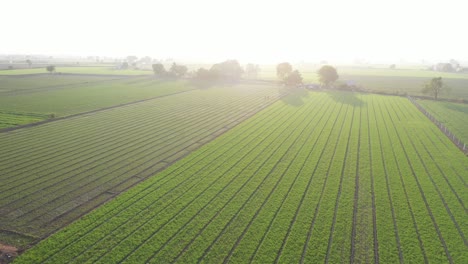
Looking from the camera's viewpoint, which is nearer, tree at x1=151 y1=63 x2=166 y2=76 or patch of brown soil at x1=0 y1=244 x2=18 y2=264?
patch of brown soil at x1=0 y1=244 x2=18 y2=264

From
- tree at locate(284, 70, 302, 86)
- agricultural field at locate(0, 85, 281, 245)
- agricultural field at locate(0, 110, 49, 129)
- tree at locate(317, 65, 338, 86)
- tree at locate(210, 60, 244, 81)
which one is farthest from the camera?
tree at locate(210, 60, 244, 81)

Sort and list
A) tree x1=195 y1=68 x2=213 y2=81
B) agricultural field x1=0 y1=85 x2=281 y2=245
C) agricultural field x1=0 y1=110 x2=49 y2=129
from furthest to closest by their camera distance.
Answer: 1. tree x1=195 y1=68 x2=213 y2=81
2. agricultural field x1=0 y1=110 x2=49 y2=129
3. agricultural field x1=0 y1=85 x2=281 y2=245

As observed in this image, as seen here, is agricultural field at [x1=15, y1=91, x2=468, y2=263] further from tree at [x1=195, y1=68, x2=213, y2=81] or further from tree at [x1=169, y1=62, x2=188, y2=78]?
tree at [x1=169, y1=62, x2=188, y2=78]

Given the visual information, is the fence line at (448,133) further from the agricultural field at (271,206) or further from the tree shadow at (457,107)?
the tree shadow at (457,107)

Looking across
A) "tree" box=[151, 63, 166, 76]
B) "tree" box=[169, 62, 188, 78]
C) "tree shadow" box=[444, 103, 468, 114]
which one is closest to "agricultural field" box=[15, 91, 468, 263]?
"tree shadow" box=[444, 103, 468, 114]

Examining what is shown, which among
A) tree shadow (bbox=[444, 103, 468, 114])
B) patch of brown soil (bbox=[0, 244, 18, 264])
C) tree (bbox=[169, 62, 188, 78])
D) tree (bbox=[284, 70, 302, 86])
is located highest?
tree (bbox=[169, 62, 188, 78])

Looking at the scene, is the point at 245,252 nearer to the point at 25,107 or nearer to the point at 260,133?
the point at 260,133
